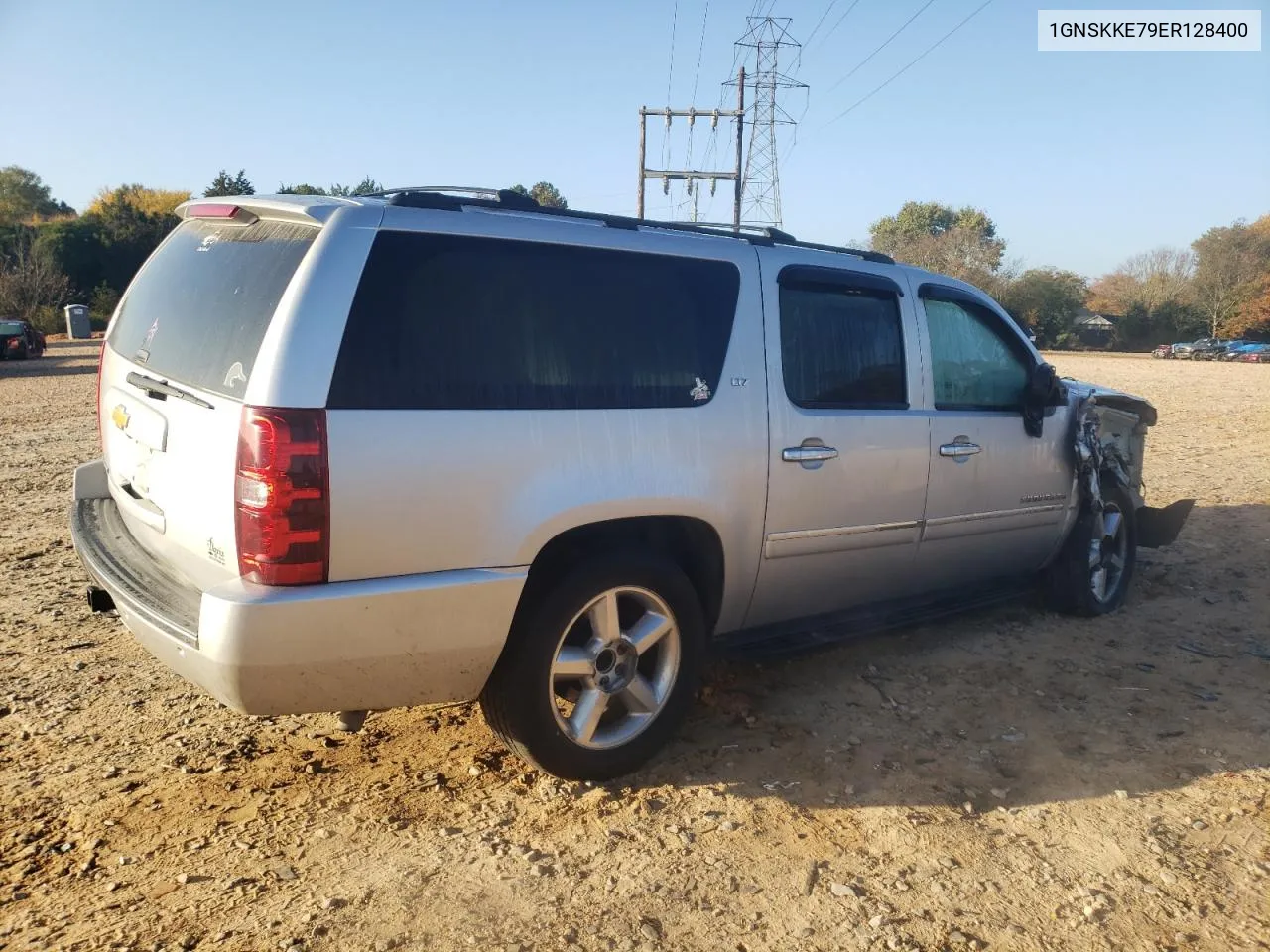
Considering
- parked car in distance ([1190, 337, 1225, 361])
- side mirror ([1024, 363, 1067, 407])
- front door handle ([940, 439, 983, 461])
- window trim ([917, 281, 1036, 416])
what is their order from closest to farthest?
1. front door handle ([940, 439, 983, 461])
2. window trim ([917, 281, 1036, 416])
3. side mirror ([1024, 363, 1067, 407])
4. parked car in distance ([1190, 337, 1225, 361])

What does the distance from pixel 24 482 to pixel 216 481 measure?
713 centimetres

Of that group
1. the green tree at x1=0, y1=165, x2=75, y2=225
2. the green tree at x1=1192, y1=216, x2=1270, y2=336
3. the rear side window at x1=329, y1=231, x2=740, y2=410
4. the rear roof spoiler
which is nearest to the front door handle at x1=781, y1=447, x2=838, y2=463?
the rear side window at x1=329, y1=231, x2=740, y2=410

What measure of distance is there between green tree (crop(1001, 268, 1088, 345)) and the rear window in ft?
199

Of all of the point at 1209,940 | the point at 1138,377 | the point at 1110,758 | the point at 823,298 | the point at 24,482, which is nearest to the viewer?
the point at 1209,940

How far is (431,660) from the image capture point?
2.96 metres

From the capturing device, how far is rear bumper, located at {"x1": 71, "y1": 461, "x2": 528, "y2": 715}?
2678mm

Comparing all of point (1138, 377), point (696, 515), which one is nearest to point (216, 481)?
point (696, 515)

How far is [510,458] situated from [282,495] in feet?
2.28

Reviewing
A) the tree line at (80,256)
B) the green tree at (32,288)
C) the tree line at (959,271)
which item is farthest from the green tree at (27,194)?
the green tree at (32,288)

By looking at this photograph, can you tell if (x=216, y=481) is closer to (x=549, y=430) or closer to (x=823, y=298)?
(x=549, y=430)

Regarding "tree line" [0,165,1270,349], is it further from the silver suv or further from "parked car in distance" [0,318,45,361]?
the silver suv

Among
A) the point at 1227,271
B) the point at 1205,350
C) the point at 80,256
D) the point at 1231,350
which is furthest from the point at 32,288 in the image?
the point at 1227,271

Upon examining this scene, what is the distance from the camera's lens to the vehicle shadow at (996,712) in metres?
3.55

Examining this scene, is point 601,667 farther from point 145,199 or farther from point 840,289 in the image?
point 145,199
